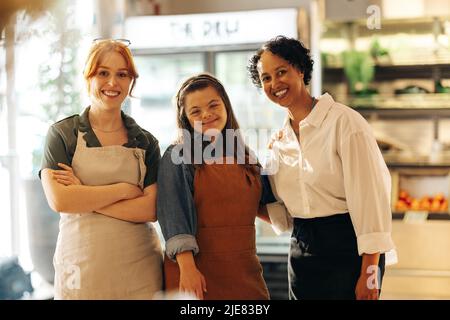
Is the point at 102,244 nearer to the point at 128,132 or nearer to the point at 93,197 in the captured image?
the point at 93,197

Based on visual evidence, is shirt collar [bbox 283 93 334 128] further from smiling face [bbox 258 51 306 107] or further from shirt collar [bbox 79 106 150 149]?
shirt collar [bbox 79 106 150 149]

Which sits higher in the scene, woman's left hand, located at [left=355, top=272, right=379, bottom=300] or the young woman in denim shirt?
the young woman in denim shirt

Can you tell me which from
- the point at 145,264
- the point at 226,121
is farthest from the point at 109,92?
the point at 145,264

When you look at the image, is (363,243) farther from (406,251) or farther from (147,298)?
(406,251)

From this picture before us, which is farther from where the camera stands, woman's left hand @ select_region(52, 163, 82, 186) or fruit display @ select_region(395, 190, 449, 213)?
fruit display @ select_region(395, 190, 449, 213)

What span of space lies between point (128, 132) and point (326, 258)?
0.43 m

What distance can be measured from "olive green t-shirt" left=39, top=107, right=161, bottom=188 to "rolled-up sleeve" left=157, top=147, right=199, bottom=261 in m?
0.03

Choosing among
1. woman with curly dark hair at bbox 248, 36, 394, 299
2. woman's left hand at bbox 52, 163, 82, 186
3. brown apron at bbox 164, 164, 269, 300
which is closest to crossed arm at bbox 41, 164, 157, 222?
woman's left hand at bbox 52, 163, 82, 186

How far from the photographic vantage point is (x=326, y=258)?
1102 mm

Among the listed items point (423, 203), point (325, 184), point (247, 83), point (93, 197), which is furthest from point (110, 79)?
point (423, 203)

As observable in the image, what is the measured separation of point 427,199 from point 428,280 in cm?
28

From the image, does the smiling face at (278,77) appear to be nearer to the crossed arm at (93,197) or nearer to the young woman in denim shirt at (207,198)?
the young woman in denim shirt at (207,198)

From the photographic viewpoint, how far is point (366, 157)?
1043 millimetres

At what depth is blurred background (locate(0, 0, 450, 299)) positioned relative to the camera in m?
1.49
